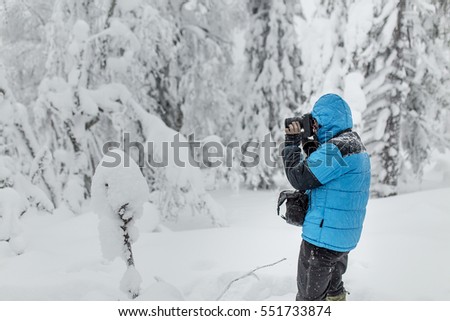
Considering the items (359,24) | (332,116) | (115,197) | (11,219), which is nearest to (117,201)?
(115,197)

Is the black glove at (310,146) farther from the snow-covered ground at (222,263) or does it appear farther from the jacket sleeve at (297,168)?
the snow-covered ground at (222,263)

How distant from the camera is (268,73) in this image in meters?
16.4

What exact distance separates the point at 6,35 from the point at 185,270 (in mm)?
13974

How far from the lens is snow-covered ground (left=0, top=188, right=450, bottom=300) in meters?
4.50

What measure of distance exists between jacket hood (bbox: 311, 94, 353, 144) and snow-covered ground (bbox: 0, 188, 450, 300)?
2.14 meters

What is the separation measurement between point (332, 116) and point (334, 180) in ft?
1.77

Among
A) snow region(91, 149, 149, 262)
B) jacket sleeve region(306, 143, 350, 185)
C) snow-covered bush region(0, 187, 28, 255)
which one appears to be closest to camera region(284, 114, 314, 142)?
jacket sleeve region(306, 143, 350, 185)

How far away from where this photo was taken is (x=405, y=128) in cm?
1232

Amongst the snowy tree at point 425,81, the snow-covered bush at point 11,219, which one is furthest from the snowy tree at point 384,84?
the snow-covered bush at point 11,219

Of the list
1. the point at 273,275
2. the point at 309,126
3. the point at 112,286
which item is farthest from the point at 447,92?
the point at 112,286

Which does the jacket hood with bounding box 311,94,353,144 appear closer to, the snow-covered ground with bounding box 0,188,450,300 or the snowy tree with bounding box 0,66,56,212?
the snow-covered ground with bounding box 0,188,450,300

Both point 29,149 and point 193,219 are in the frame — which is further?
point 193,219

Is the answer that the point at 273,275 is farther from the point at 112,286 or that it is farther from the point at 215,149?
the point at 215,149

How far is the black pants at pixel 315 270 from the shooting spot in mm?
3178
